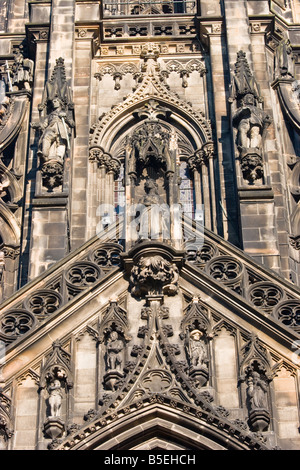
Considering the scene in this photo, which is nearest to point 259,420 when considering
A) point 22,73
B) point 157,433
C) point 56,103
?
point 157,433

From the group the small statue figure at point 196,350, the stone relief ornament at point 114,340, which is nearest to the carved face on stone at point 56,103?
the stone relief ornament at point 114,340

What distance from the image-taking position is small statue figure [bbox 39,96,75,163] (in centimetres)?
2567

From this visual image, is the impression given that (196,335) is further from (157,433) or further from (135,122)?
(135,122)

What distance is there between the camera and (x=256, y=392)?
1973 centimetres

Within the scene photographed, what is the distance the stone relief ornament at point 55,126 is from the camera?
25.5 m

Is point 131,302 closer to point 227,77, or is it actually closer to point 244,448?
point 244,448

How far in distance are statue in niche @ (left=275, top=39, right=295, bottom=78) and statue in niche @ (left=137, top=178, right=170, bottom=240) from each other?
7.41 m

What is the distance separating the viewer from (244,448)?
19000mm

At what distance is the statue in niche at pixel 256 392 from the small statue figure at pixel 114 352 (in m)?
1.98

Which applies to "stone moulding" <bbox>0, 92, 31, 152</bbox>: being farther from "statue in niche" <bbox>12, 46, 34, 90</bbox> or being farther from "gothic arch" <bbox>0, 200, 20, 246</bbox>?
"gothic arch" <bbox>0, 200, 20, 246</bbox>

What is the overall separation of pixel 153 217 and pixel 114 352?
→ 2.64 m

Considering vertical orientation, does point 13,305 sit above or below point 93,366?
above
